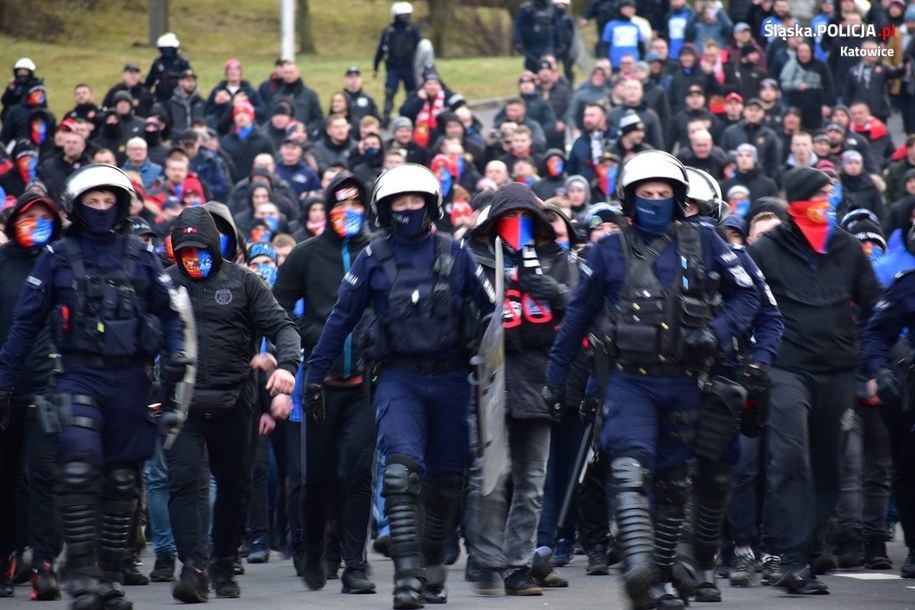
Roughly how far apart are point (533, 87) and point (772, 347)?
15259 millimetres

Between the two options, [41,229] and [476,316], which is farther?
[41,229]

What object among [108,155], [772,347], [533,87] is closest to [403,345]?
[772,347]

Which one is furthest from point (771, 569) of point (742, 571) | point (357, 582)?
point (357, 582)

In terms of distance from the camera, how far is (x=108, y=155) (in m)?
16.9

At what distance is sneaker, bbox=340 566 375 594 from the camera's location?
8.89 metres

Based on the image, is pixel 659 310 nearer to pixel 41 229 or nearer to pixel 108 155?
pixel 41 229

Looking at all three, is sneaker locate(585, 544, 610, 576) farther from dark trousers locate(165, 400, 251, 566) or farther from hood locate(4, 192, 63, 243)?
hood locate(4, 192, 63, 243)

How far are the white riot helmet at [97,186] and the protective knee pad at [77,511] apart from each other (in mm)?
1262

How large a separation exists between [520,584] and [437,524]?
31.9 inches

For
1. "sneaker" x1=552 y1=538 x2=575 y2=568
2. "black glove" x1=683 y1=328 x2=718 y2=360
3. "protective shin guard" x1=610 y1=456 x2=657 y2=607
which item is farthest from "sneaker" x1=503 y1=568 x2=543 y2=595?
"black glove" x1=683 y1=328 x2=718 y2=360

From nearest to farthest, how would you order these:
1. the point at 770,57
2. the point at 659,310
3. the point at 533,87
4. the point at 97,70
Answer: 1. the point at 659,310
2. the point at 533,87
3. the point at 770,57
4. the point at 97,70

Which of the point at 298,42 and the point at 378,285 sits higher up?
the point at 298,42

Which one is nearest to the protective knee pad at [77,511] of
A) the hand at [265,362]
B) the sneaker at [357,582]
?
the sneaker at [357,582]

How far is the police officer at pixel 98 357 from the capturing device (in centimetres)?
739
